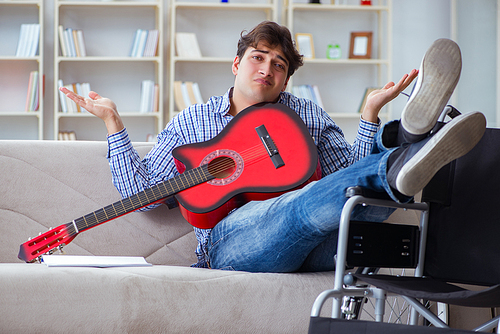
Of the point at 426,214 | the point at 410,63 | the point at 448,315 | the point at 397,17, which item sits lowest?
the point at 448,315

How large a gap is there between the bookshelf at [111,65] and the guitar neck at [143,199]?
2585 millimetres

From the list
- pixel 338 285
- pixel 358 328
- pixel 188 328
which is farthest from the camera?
pixel 188 328

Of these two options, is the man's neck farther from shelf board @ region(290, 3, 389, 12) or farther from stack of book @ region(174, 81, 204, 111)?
shelf board @ region(290, 3, 389, 12)

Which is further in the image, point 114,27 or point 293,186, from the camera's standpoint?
point 114,27

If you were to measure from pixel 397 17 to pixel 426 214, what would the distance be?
11.3 feet

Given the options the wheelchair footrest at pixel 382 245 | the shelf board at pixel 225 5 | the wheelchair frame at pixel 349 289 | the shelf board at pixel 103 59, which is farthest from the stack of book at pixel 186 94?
the wheelchair frame at pixel 349 289

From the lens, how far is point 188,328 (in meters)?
1.07

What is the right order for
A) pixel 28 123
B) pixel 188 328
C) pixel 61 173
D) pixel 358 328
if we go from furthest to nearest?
pixel 28 123, pixel 61 173, pixel 188 328, pixel 358 328

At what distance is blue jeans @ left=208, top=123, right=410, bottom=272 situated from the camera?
0.94m

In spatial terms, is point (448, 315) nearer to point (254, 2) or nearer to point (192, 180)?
point (192, 180)

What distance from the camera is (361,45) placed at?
13.3 feet

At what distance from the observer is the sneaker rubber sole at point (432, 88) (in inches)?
33.6

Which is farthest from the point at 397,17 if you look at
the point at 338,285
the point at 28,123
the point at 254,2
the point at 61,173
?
the point at 338,285

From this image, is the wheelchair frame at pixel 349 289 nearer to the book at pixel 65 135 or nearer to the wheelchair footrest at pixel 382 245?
the wheelchair footrest at pixel 382 245
